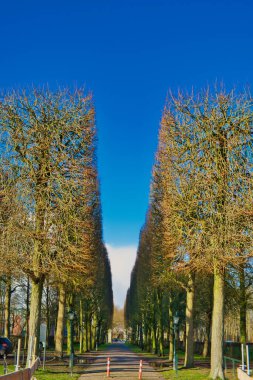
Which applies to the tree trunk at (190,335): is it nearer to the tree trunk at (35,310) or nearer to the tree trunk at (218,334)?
the tree trunk at (218,334)

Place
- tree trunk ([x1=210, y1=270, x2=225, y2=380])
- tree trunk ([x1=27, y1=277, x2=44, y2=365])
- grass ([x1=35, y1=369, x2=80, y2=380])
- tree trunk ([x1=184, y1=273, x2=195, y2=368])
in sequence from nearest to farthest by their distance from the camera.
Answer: tree trunk ([x1=210, y1=270, x2=225, y2=380]) → grass ([x1=35, y1=369, x2=80, y2=380]) → tree trunk ([x1=27, y1=277, x2=44, y2=365]) → tree trunk ([x1=184, y1=273, x2=195, y2=368])

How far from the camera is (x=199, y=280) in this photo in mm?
32188

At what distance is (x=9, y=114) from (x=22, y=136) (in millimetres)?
1260

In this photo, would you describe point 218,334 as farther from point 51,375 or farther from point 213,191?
point 51,375

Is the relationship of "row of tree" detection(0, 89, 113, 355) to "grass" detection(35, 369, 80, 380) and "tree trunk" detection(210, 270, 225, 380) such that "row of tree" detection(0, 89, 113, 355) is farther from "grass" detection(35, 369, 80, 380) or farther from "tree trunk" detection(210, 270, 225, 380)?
"tree trunk" detection(210, 270, 225, 380)

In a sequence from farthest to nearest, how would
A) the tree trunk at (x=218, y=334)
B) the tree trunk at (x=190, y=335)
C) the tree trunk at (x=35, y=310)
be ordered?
the tree trunk at (x=190, y=335)
the tree trunk at (x=35, y=310)
the tree trunk at (x=218, y=334)

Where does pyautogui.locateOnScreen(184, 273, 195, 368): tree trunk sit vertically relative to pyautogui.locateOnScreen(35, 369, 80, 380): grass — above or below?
above

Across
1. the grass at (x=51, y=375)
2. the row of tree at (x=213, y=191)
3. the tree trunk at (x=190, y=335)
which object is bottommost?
the grass at (x=51, y=375)

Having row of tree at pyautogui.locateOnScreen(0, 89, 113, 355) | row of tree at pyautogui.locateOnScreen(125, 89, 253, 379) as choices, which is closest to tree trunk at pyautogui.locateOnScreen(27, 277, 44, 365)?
row of tree at pyautogui.locateOnScreen(0, 89, 113, 355)

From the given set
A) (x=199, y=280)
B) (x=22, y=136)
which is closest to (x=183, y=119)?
(x=22, y=136)

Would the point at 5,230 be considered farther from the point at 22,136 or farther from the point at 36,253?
the point at 22,136

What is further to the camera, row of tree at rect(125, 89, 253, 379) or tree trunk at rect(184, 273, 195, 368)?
tree trunk at rect(184, 273, 195, 368)

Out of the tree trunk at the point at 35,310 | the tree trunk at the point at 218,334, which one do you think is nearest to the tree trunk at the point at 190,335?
the tree trunk at the point at 218,334

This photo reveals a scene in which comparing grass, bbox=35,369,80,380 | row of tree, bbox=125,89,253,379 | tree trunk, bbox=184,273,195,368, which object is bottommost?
grass, bbox=35,369,80,380
